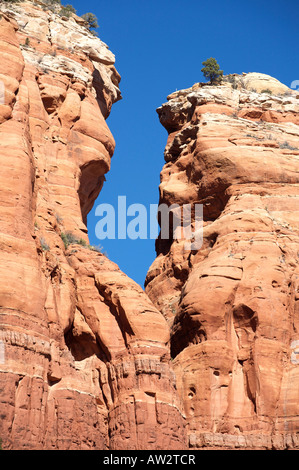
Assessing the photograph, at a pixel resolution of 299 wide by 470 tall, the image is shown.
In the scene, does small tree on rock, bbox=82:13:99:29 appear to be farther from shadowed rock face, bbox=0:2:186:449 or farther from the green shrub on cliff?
shadowed rock face, bbox=0:2:186:449

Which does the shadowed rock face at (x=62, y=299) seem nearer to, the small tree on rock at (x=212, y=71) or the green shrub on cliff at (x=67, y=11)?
the green shrub on cliff at (x=67, y=11)

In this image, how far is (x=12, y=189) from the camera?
150ft

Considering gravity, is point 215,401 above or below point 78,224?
below

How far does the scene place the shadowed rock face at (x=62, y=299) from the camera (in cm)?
4166

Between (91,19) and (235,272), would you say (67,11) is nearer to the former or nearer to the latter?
(91,19)

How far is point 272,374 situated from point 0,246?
1499 cm

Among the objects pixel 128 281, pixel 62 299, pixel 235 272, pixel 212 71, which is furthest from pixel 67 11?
pixel 62 299

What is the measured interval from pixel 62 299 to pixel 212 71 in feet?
94.7

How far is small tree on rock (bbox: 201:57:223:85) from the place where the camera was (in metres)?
70.6

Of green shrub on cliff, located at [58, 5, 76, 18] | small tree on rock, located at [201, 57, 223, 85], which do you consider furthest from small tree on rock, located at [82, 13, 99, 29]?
small tree on rock, located at [201, 57, 223, 85]

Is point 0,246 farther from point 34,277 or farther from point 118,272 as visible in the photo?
point 118,272
